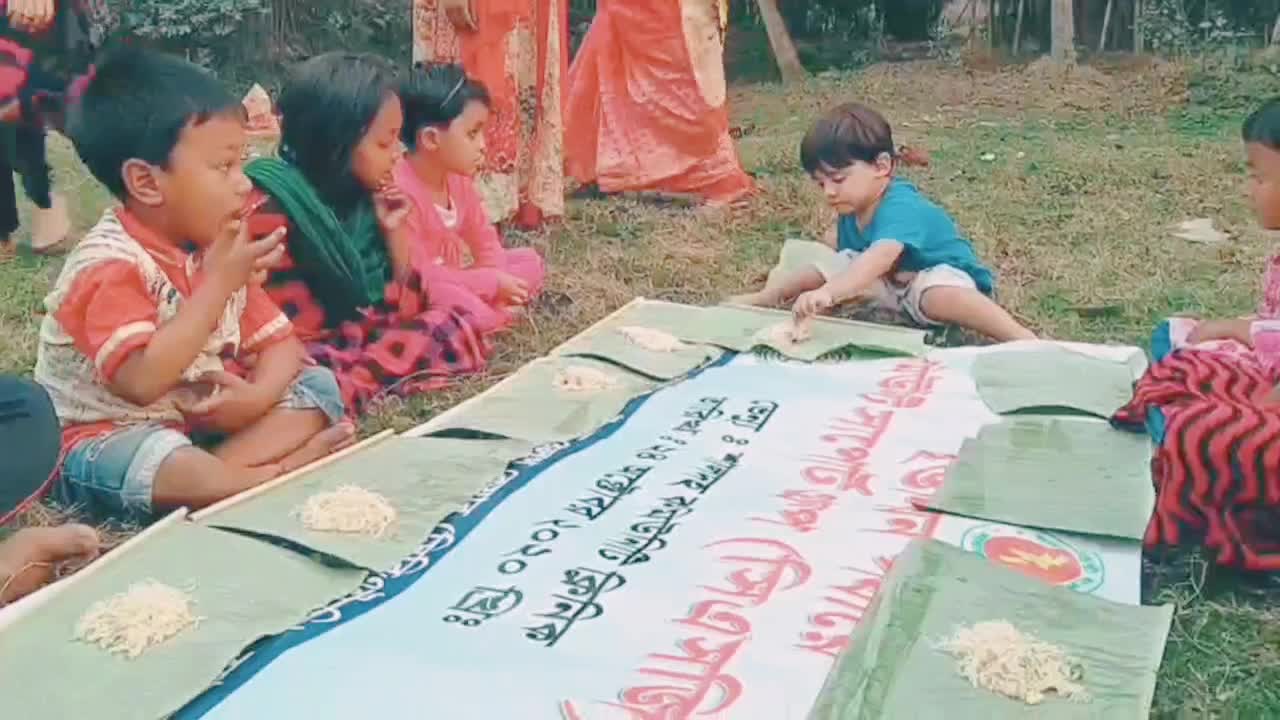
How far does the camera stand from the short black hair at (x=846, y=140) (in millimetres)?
3621

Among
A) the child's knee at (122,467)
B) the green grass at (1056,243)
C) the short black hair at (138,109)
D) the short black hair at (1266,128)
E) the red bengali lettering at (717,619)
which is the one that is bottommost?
the green grass at (1056,243)

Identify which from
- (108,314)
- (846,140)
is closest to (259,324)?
(108,314)

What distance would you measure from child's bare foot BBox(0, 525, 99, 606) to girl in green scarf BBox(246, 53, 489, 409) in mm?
960

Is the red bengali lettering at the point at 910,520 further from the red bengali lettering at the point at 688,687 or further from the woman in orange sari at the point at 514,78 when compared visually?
the woman in orange sari at the point at 514,78

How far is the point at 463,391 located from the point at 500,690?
1.59 metres

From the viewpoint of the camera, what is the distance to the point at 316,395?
276 centimetres

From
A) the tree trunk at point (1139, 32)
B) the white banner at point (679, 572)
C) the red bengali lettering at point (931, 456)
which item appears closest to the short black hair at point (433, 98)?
the white banner at point (679, 572)

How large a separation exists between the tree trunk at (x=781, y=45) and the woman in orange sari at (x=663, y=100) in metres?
5.10

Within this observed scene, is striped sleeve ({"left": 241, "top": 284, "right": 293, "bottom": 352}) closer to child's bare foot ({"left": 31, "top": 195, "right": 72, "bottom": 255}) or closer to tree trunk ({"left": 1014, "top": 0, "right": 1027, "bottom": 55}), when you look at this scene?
child's bare foot ({"left": 31, "top": 195, "right": 72, "bottom": 255})

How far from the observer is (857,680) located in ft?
5.77

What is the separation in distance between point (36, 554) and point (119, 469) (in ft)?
0.94

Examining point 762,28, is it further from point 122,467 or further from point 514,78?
point 122,467

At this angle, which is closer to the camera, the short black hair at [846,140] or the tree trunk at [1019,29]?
the short black hair at [846,140]

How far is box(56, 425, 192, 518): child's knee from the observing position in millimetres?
2400
